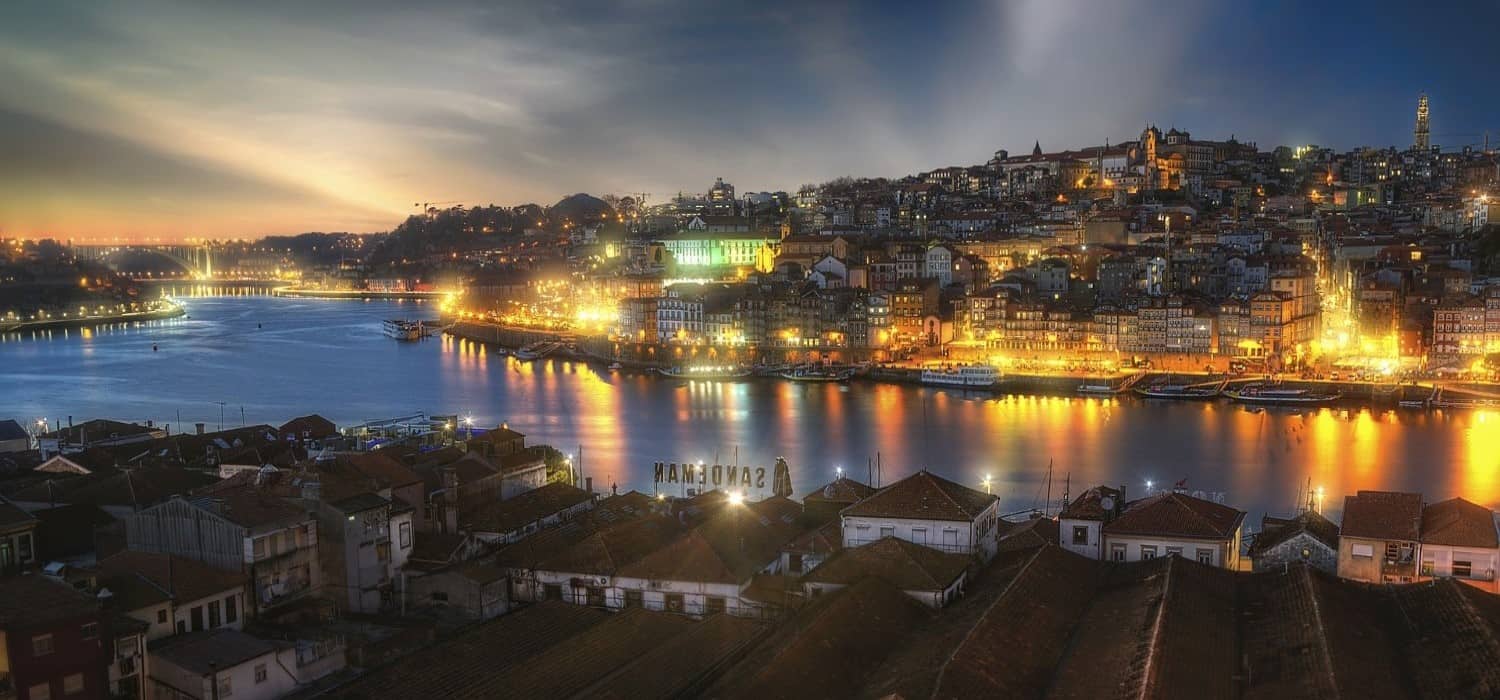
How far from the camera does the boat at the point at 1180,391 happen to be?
2189 cm

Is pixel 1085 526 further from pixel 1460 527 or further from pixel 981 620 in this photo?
pixel 981 620

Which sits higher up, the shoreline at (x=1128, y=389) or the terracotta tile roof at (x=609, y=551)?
the terracotta tile roof at (x=609, y=551)

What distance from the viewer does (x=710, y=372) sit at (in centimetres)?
2748

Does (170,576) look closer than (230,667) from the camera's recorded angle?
No

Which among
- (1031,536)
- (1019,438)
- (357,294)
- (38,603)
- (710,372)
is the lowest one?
(1019,438)

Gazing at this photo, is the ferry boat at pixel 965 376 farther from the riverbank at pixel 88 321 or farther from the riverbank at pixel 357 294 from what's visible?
the riverbank at pixel 357 294

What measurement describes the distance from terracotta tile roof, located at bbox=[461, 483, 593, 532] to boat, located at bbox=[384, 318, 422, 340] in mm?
31110

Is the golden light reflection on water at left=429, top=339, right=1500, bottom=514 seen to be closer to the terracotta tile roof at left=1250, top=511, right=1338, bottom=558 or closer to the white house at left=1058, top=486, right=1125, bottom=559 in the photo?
the terracotta tile roof at left=1250, top=511, right=1338, bottom=558

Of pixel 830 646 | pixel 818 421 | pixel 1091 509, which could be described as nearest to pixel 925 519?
pixel 1091 509

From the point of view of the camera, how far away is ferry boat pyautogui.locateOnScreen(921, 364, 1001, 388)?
78.9 ft

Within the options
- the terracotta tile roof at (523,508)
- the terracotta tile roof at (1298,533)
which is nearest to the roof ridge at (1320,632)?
the terracotta tile roof at (1298,533)

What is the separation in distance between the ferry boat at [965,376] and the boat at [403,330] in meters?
21.1

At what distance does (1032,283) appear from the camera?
96.2 feet

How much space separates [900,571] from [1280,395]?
1742 centimetres
